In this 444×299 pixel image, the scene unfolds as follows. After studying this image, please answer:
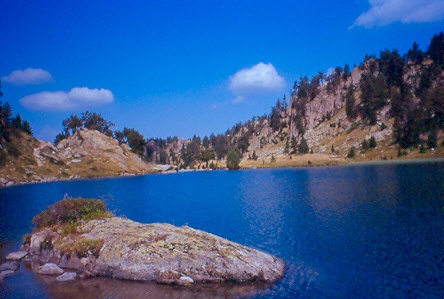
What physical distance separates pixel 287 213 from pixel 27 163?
136466 mm

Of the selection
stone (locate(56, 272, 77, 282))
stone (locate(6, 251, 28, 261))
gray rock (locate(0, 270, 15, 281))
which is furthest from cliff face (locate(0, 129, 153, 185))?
stone (locate(56, 272, 77, 282))

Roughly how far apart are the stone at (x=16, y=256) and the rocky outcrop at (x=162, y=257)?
1.31 m

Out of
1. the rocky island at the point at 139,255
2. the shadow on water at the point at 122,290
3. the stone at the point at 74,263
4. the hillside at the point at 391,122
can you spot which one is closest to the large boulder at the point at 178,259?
the rocky island at the point at 139,255

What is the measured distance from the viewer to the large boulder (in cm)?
2277

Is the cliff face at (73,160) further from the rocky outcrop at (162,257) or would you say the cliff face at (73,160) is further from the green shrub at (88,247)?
the green shrub at (88,247)

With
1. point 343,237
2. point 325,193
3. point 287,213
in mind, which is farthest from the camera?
point 325,193

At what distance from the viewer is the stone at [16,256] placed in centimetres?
2950

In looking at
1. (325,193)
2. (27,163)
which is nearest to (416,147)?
(325,193)

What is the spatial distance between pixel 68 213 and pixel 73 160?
14650 cm

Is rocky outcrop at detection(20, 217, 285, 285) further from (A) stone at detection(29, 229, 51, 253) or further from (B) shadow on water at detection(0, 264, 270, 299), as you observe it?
(A) stone at detection(29, 229, 51, 253)

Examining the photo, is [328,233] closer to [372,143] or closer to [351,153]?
[351,153]

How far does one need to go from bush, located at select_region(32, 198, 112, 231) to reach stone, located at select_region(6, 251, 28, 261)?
11.1 feet

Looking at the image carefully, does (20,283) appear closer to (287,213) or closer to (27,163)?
(287,213)

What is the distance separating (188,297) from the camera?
20.4 m
